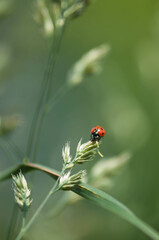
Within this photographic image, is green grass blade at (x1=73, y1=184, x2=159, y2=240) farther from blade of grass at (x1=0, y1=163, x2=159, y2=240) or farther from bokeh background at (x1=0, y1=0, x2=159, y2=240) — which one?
bokeh background at (x1=0, y1=0, x2=159, y2=240)

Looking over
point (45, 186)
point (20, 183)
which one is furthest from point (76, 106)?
point (20, 183)

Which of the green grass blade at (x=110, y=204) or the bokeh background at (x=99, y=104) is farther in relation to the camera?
the bokeh background at (x=99, y=104)

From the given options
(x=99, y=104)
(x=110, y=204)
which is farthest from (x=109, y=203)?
(x=99, y=104)

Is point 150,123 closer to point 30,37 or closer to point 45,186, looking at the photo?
point 45,186

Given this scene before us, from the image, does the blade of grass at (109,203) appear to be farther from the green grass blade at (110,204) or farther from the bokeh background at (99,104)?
the bokeh background at (99,104)

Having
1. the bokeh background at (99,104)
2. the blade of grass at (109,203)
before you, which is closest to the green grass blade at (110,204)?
the blade of grass at (109,203)

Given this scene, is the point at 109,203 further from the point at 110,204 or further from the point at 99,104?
the point at 99,104

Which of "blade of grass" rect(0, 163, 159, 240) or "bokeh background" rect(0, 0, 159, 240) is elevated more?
"blade of grass" rect(0, 163, 159, 240)

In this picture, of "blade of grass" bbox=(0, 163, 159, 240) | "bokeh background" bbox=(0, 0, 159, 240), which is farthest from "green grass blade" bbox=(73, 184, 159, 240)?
"bokeh background" bbox=(0, 0, 159, 240)

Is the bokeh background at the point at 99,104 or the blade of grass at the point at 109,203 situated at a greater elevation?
the blade of grass at the point at 109,203
